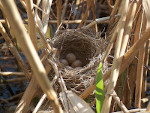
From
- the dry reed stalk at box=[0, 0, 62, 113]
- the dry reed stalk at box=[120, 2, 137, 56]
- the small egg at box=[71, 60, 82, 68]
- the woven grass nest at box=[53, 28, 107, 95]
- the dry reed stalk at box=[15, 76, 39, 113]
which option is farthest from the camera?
the small egg at box=[71, 60, 82, 68]

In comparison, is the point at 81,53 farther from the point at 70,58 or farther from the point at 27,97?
the point at 27,97

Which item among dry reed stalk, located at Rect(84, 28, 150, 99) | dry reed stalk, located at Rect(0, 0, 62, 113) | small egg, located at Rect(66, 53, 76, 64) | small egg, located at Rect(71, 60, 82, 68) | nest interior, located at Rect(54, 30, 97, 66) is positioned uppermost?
dry reed stalk, located at Rect(0, 0, 62, 113)

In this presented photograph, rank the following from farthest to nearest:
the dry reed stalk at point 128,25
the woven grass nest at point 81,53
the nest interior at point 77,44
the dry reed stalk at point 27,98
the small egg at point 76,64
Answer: the small egg at point 76,64
the nest interior at point 77,44
the woven grass nest at point 81,53
the dry reed stalk at point 27,98
the dry reed stalk at point 128,25

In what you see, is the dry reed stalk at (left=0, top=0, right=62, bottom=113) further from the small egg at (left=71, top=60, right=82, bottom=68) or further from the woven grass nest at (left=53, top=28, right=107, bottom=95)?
the small egg at (left=71, top=60, right=82, bottom=68)

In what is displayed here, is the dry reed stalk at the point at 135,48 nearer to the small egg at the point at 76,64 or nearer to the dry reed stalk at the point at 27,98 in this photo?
the dry reed stalk at the point at 27,98

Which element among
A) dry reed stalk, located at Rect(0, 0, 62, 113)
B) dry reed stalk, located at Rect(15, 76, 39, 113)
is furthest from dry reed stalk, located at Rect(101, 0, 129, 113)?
dry reed stalk, located at Rect(15, 76, 39, 113)

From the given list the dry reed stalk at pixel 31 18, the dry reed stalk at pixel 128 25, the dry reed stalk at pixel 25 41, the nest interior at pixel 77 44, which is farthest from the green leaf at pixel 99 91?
the nest interior at pixel 77 44

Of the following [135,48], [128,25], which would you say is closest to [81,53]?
[128,25]

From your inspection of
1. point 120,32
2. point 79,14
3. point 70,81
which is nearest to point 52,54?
point 70,81
